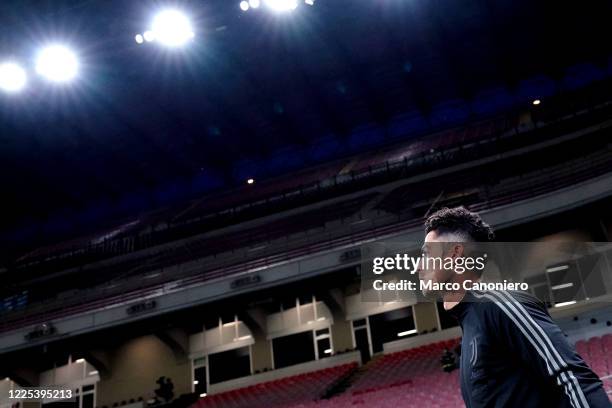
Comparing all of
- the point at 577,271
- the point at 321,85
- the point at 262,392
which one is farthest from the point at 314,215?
the point at 577,271

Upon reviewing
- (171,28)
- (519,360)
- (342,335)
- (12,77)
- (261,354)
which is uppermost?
(171,28)

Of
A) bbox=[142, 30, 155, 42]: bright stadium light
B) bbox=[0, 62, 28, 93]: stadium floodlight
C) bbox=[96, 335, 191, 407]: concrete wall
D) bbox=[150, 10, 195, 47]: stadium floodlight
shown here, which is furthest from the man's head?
bbox=[96, 335, 191, 407]: concrete wall

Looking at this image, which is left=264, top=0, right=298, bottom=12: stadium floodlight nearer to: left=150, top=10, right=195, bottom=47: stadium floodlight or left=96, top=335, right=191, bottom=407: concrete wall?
left=150, top=10, right=195, bottom=47: stadium floodlight

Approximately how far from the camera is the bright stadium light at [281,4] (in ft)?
51.3

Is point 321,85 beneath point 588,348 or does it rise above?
above

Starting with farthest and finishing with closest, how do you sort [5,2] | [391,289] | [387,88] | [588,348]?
[387,88] < [391,289] < [5,2] < [588,348]

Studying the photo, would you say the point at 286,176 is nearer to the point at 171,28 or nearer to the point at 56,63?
the point at 171,28

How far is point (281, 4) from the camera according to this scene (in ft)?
51.8

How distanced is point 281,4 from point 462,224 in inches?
579

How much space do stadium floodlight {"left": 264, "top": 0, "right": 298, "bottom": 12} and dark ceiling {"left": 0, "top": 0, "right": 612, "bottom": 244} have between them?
52 centimetres

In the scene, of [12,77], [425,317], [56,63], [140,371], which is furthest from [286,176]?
[12,77]

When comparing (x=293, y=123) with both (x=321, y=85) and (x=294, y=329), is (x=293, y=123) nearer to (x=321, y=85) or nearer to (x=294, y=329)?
(x=321, y=85)

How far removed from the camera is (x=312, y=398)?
600 inches

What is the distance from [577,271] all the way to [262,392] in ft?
29.3
